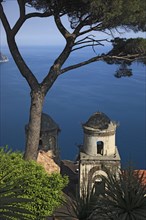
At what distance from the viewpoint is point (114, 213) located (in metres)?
6.91

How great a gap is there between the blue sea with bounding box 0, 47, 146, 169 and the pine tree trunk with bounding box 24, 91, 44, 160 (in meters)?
26.9

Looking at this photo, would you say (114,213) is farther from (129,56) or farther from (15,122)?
(15,122)

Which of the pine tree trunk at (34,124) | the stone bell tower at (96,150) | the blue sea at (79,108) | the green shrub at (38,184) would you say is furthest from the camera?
the blue sea at (79,108)

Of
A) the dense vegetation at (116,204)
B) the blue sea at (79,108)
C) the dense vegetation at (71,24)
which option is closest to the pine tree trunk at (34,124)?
the dense vegetation at (71,24)

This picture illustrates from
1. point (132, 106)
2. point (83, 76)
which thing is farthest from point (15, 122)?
point (83, 76)

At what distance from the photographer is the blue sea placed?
177ft

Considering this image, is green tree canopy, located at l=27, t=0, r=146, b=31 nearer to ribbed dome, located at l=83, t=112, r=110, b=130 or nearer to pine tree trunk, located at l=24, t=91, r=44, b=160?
pine tree trunk, located at l=24, t=91, r=44, b=160

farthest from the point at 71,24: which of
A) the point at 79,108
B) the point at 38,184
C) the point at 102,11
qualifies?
the point at 79,108

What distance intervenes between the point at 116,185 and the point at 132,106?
64593 millimetres

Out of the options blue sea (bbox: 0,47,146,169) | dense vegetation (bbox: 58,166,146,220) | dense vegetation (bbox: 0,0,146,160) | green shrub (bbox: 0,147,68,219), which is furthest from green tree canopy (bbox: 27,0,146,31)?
blue sea (bbox: 0,47,146,169)

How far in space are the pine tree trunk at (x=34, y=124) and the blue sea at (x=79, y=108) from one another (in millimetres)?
26892

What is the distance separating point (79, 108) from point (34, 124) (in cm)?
5470

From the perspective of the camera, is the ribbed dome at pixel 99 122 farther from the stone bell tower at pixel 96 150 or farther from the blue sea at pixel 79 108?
the blue sea at pixel 79 108

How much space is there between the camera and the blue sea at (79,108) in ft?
177
